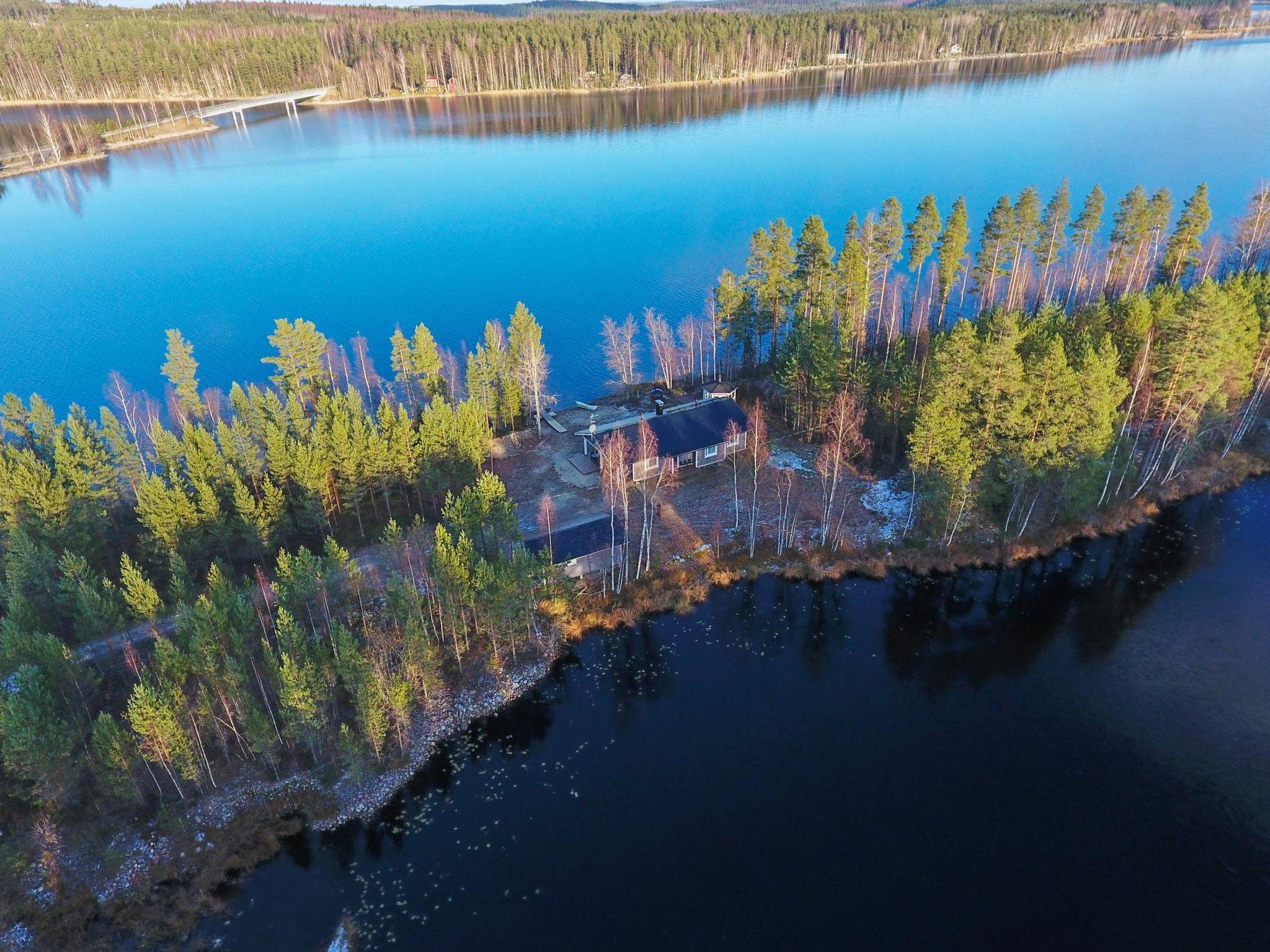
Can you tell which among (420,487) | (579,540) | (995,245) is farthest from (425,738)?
(995,245)

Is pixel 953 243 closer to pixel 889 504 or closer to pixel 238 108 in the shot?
pixel 889 504

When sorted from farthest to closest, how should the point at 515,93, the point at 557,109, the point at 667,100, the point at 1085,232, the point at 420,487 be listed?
the point at 515,93
the point at 667,100
the point at 557,109
the point at 1085,232
the point at 420,487

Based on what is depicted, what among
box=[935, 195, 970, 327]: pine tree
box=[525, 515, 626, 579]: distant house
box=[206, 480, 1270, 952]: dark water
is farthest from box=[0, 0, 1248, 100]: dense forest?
box=[206, 480, 1270, 952]: dark water

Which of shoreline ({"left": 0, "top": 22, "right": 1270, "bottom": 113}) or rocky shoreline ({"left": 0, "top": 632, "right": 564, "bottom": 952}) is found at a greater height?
shoreline ({"left": 0, "top": 22, "right": 1270, "bottom": 113})

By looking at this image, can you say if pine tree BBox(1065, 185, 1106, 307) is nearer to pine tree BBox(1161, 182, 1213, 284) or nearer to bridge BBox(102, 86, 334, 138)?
pine tree BBox(1161, 182, 1213, 284)

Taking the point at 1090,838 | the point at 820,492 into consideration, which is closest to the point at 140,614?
the point at 820,492

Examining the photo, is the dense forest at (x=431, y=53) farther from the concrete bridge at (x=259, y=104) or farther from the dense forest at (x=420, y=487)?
the dense forest at (x=420, y=487)
